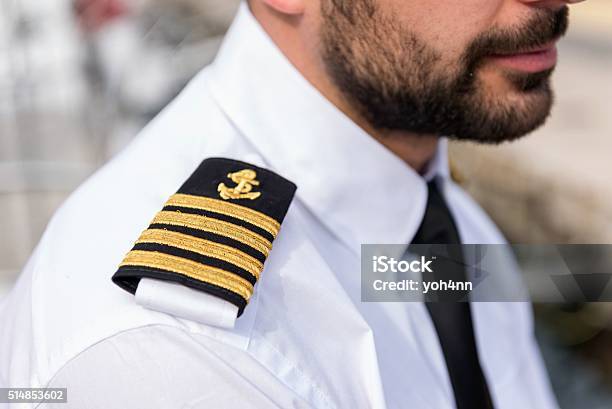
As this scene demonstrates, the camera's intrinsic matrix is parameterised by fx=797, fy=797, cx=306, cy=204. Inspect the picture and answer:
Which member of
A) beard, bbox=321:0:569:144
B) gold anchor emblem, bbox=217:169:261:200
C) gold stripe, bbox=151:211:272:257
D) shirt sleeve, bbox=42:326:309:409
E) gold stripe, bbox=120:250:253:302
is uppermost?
beard, bbox=321:0:569:144

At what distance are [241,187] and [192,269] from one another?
0.56 feet

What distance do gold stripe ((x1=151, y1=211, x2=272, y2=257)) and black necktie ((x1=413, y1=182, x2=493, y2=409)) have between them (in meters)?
0.34

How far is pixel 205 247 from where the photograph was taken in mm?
970

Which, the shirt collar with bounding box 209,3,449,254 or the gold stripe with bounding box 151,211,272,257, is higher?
the shirt collar with bounding box 209,3,449,254

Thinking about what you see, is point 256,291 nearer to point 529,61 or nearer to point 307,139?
point 307,139

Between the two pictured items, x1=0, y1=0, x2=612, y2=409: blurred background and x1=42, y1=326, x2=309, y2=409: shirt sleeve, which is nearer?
x1=42, y1=326, x2=309, y2=409: shirt sleeve

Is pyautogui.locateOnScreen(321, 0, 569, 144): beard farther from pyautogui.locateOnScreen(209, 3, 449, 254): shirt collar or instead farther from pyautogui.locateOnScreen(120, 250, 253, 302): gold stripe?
pyautogui.locateOnScreen(120, 250, 253, 302): gold stripe

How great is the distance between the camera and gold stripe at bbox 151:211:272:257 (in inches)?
39.1

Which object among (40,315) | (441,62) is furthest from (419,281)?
(40,315)

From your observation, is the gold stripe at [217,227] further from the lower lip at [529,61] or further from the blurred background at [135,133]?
the blurred background at [135,133]

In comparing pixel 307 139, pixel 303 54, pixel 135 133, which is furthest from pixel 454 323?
pixel 135 133

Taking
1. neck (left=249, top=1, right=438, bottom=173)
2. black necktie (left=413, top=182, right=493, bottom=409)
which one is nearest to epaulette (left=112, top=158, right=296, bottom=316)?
neck (left=249, top=1, right=438, bottom=173)

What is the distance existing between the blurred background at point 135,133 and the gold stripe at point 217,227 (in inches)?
64.5

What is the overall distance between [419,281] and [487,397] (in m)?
0.21
